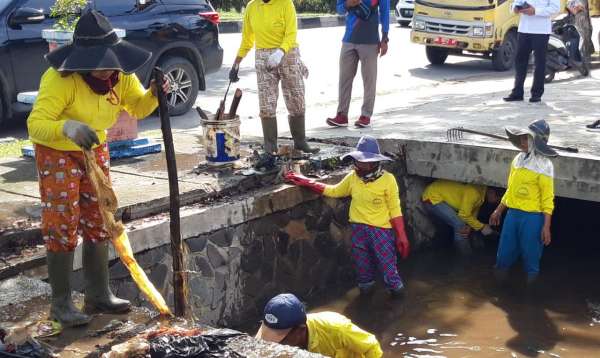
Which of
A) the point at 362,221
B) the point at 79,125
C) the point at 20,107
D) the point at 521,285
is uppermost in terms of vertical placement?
the point at 79,125

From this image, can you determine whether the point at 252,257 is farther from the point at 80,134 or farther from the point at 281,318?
the point at 80,134

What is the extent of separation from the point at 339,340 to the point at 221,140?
2929 millimetres

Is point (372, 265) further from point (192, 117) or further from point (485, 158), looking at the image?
point (192, 117)

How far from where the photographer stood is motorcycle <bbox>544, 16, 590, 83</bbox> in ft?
46.9

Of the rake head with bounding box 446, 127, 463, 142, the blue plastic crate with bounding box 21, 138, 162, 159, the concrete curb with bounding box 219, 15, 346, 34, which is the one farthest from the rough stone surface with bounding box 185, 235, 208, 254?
the concrete curb with bounding box 219, 15, 346, 34

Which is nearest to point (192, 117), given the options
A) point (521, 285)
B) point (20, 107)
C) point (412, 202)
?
point (20, 107)

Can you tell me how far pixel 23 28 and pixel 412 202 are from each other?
186 inches

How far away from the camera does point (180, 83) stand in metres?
11.0

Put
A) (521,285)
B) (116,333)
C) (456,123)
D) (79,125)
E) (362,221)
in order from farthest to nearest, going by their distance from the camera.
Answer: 1. (456,123)
2. (521,285)
3. (362,221)
4. (116,333)
5. (79,125)

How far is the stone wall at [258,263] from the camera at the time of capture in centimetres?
639

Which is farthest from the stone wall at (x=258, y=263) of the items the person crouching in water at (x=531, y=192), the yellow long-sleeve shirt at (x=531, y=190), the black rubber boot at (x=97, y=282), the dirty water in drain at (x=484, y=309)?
the yellow long-sleeve shirt at (x=531, y=190)

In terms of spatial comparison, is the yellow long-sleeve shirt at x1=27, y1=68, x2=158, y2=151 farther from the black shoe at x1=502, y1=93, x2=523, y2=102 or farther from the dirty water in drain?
the black shoe at x1=502, y1=93, x2=523, y2=102

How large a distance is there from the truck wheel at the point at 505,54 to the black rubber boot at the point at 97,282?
12.5 m

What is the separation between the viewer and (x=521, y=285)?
26.1 feet
